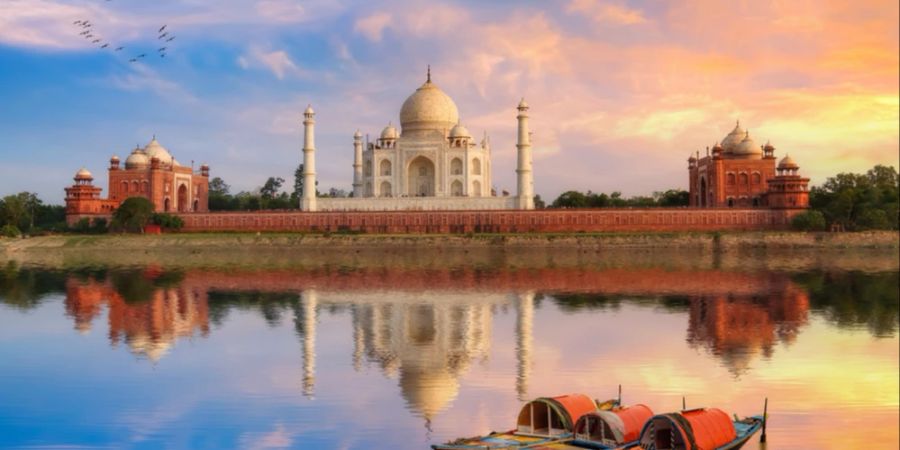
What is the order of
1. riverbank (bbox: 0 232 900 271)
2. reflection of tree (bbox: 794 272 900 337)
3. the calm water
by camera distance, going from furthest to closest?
riverbank (bbox: 0 232 900 271), reflection of tree (bbox: 794 272 900 337), the calm water

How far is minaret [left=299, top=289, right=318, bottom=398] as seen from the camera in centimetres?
1351

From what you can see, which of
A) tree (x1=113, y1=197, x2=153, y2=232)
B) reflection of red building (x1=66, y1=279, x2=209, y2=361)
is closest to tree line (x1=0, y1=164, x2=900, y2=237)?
tree (x1=113, y1=197, x2=153, y2=232)

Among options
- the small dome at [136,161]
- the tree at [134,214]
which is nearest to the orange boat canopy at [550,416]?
the tree at [134,214]

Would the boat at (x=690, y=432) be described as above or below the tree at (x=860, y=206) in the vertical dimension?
below

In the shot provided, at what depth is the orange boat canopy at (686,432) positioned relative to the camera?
9.30 metres

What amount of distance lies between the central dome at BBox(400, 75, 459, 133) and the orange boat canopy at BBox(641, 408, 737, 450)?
1834 inches

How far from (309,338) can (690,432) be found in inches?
388

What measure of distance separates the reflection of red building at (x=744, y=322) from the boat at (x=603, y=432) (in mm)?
4813

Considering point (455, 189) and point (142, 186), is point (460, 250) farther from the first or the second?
point (142, 186)

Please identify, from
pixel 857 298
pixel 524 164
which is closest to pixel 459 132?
pixel 524 164

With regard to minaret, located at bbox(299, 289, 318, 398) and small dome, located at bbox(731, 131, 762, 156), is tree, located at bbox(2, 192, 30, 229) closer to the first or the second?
minaret, located at bbox(299, 289, 318, 398)

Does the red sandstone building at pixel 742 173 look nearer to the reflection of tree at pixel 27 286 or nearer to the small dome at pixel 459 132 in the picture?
the small dome at pixel 459 132

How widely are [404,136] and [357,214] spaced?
7.29m

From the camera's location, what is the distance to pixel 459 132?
54.9m
